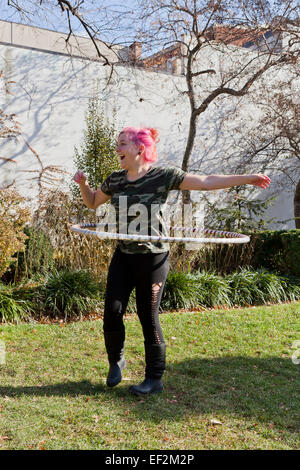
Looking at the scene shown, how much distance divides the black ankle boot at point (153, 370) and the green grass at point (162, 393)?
6 cm

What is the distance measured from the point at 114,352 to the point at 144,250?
829 mm

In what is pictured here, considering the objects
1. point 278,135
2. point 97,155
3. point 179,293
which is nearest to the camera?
point 179,293

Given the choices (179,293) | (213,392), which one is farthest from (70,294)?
(213,392)

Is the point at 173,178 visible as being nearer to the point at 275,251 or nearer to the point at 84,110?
the point at 275,251

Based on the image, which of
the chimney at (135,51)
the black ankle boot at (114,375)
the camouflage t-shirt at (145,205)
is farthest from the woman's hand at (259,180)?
the chimney at (135,51)

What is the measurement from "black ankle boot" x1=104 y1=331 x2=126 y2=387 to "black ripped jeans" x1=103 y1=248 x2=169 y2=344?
0.04 meters

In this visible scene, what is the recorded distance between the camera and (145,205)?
9.68ft

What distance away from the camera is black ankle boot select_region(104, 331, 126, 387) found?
307 cm

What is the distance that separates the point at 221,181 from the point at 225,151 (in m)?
9.34

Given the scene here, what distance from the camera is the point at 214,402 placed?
3.01m

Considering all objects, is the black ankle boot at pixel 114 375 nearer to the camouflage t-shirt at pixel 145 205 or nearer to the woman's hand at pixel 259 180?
the camouflage t-shirt at pixel 145 205

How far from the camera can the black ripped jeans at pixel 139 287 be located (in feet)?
9.69
